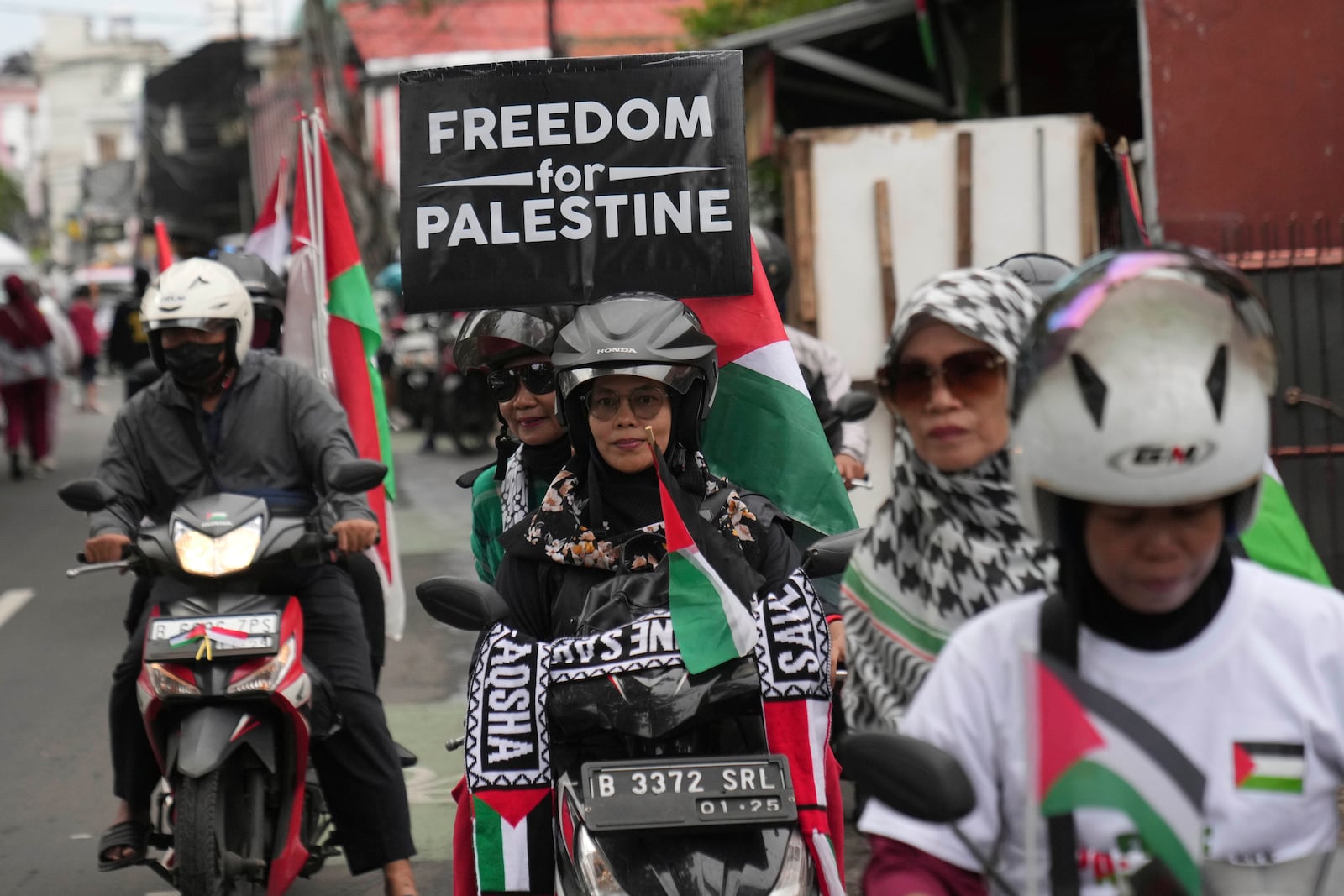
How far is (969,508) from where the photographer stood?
9.39 ft

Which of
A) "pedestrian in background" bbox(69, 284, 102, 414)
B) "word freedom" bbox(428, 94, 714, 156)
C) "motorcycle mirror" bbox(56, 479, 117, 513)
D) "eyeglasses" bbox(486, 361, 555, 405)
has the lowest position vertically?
"motorcycle mirror" bbox(56, 479, 117, 513)

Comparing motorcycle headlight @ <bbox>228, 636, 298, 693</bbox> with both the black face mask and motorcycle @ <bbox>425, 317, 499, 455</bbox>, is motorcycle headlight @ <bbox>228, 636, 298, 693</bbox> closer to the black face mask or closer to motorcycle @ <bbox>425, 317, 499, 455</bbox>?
the black face mask

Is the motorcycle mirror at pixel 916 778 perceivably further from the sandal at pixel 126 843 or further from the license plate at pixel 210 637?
the sandal at pixel 126 843

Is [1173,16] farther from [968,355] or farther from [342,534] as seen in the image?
[968,355]

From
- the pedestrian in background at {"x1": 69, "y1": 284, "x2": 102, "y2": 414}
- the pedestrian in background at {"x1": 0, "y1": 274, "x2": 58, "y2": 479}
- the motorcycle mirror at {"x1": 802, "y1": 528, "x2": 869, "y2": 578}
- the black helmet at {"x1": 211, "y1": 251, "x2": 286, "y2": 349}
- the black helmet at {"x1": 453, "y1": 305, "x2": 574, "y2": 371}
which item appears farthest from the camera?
the pedestrian in background at {"x1": 69, "y1": 284, "x2": 102, "y2": 414}

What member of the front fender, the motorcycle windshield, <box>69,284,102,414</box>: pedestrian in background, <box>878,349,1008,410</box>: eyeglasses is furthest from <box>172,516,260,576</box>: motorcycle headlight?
<box>69,284,102,414</box>: pedestrian in background

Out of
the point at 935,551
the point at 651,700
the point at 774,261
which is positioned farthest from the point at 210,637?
the point at 774,261

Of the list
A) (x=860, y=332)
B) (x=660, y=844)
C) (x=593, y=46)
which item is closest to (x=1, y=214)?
(x=593, y=46)

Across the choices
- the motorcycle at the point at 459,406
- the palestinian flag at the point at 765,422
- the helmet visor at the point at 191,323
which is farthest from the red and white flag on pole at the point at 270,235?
the motorcycle at the point at 459,406

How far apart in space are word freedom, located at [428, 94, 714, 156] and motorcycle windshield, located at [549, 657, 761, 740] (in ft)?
5.42

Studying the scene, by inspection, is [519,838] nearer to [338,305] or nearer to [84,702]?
[338,305]

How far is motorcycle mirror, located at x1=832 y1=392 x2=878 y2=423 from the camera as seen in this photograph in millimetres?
6195

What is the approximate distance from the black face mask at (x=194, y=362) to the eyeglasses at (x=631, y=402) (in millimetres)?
1921

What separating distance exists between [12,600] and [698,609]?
886 centimetres
